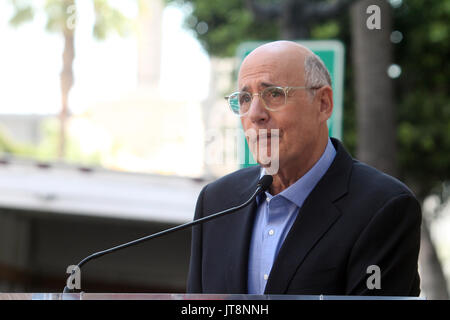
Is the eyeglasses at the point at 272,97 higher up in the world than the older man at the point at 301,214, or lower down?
higher up

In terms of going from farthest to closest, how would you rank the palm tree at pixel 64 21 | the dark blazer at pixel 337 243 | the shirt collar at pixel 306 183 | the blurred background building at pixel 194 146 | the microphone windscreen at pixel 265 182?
the palm tree at pixel 64 21
the blurred background building at pixel 194 146
the shirt collar at pixel 306 183
the microphone windscreen at pixel 265 182
the dark blazer at pixel 337 243

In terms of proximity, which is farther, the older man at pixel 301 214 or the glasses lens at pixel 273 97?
the glasses lens at pixel 273 97

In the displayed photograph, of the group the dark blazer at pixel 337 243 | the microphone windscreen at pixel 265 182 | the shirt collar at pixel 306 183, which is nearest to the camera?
the dark blazer at pixel 337 243

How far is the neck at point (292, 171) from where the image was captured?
229 cm

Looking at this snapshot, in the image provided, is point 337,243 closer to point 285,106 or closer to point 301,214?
point 301,214

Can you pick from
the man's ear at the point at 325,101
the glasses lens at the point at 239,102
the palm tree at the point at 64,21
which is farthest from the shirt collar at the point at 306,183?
the palm tree at the point at 64,21

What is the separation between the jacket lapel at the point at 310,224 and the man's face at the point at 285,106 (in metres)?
0.11

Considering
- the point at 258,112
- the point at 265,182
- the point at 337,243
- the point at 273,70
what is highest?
the point at 273,70

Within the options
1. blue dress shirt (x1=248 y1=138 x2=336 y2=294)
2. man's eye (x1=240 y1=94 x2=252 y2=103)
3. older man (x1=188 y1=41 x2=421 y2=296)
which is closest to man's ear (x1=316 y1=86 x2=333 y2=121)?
older man (x1=188 y1=41 x2=421 y2=296)

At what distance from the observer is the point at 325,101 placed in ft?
7.72

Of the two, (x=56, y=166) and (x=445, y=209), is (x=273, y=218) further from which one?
(x=445, y=209)

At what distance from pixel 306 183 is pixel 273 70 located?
34 cm

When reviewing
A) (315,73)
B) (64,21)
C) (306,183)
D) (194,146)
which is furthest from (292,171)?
(64,21)

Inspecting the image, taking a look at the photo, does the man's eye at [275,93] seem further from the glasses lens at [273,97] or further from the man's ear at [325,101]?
the man's ear at [325,101]
